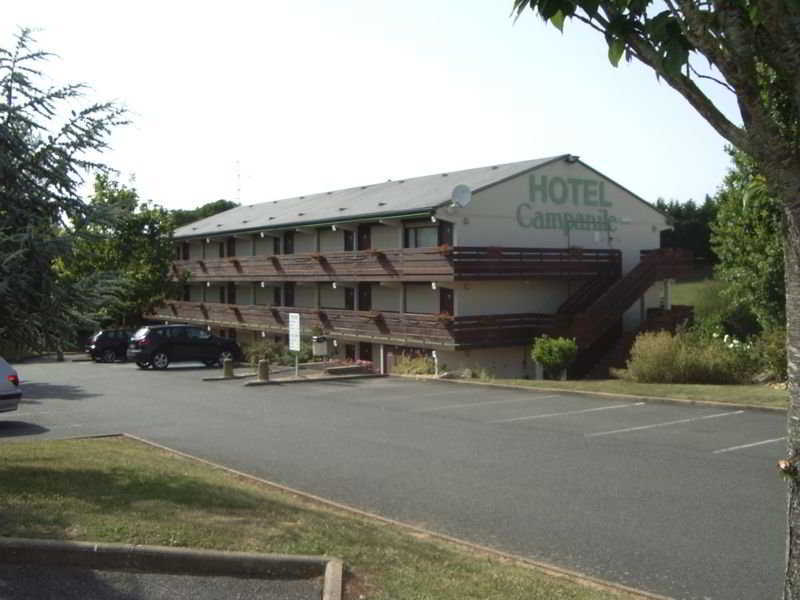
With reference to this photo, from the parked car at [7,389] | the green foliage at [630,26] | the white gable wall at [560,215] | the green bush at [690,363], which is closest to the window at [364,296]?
the white gable wall at [560,215]

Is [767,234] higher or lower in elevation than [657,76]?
higher

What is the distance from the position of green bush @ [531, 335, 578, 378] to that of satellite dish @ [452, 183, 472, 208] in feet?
18.9

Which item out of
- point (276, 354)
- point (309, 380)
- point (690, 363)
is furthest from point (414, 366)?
point (690, 363)

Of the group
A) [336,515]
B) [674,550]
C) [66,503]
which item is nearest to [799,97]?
[674,550]

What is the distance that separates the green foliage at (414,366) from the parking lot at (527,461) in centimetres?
656

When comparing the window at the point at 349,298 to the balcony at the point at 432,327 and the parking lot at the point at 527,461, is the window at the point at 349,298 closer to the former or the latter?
the balcony at the point at 432,327

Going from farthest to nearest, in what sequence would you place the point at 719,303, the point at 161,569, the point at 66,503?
1. the point at 719,303
2. the point at 66,503
3. the point at 161,569

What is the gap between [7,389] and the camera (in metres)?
16.4

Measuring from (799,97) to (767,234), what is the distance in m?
21.1

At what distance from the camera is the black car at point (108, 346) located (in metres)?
40.6

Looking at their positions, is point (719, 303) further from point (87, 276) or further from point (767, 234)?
point (87, 276)

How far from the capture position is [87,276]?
10336mm

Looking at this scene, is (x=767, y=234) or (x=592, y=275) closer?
(x=767, y=234)

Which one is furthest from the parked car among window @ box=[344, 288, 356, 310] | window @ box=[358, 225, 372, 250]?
window @ box=[344, 288, 356, 310]
